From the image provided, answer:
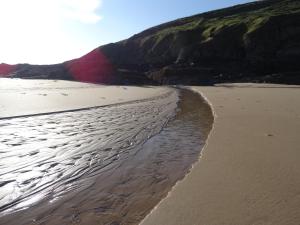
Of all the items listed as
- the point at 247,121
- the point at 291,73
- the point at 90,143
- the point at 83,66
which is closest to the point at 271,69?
the point at 291,73

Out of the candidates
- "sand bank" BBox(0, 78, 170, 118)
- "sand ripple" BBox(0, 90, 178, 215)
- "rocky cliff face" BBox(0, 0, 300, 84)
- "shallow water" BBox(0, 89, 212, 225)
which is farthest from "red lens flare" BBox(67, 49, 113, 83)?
"shallow water" BBox(0, 89, 212, 225)

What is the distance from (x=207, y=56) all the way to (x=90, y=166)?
61980 mm

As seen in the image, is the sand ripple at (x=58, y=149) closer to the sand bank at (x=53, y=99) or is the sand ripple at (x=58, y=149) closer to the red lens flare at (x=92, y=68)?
the sand bank at (x=53, y=99)

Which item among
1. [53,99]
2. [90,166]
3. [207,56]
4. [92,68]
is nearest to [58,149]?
[90,166]

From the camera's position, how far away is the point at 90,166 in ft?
29.7

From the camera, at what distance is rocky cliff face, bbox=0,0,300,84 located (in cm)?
5925

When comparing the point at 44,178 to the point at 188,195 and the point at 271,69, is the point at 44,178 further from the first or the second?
the point at 271,69

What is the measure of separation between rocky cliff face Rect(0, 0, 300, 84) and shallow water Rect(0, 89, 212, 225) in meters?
39.9

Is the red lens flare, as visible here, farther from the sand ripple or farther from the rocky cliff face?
the sand ripple

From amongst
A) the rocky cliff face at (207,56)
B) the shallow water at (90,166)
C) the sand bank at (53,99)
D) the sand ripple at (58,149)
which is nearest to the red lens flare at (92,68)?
the rocky cliff face at (207,56)

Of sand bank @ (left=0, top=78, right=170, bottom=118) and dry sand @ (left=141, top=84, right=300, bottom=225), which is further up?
dry sand @ (left=141, top=84, right=300, bottom=225)

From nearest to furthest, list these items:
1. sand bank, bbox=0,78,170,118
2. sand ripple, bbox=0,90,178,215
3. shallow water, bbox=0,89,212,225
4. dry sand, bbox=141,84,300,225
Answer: dry sand, bbox=141,84,300,225 < shallow water, bbox=0,89,212,225 < sand ripple, bbox=0,90,178,215 < sand bank, bbox=0,78,170,118

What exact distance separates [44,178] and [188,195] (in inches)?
126

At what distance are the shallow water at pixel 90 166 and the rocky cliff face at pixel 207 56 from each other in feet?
131
